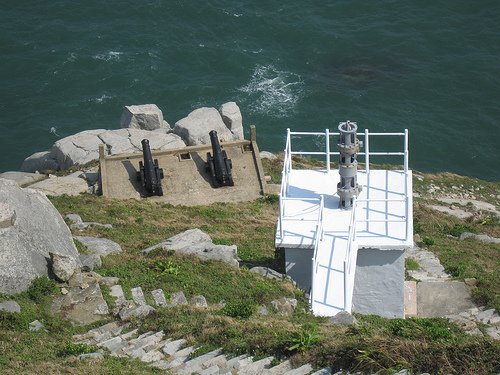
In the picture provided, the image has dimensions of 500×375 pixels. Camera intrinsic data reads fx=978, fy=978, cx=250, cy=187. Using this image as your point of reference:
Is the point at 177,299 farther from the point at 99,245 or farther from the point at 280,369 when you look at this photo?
the point at 280,369

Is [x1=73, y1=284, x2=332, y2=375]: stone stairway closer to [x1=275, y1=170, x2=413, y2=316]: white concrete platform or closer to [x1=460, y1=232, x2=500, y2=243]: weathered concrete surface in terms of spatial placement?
[x1=275, y1=170, x2=413, y2=316]: white concrete platform

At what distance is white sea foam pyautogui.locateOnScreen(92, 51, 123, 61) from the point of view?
8594 cm

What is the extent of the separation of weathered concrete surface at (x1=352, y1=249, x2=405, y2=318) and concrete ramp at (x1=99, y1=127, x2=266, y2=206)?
59.0ft

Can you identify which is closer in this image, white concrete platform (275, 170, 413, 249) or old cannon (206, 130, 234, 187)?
white concrete platform (275, 170, 413, 249)

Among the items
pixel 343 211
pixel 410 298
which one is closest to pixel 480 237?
pixel 410 298

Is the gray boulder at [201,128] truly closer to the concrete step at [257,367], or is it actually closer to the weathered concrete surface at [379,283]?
the weathered concrete surface at [379,283]

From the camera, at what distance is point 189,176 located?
56219 millimetres

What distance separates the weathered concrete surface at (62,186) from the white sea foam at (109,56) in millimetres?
31251

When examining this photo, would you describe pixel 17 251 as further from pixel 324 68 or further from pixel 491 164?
pixel 324 68

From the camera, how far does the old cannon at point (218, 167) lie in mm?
55250

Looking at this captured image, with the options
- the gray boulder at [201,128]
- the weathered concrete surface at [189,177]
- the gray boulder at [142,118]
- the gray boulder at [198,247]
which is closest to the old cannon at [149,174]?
the weathered concrete surface at [189,177]

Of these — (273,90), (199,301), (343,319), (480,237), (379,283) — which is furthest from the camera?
(273,90)

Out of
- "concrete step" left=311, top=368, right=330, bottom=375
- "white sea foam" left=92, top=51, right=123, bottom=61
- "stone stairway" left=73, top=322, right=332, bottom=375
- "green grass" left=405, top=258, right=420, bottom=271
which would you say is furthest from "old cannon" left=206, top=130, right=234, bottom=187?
"white sea foam" left=92, top=51, right=123, bottom=61

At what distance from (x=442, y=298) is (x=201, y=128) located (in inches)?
1081
